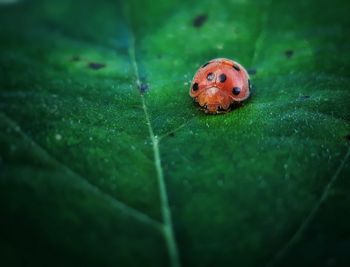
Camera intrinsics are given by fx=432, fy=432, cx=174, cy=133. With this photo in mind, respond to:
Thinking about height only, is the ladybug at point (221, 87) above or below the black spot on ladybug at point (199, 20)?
below

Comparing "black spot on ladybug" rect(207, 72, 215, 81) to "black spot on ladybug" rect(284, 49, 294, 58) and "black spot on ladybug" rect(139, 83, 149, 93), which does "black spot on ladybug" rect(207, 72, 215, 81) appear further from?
"black spot on ladybug" rect(284, 49, 294, 58)

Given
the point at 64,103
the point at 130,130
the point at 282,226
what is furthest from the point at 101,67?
the point at 282,226

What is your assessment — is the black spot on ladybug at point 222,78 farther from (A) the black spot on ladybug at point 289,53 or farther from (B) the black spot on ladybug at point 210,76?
(A) the black spot on ladybug at point 289,53

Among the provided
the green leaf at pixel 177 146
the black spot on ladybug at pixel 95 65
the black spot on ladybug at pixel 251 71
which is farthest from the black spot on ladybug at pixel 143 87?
the black spot on ladybug at pixel 251 71

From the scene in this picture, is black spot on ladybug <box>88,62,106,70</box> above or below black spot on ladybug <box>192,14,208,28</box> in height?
below

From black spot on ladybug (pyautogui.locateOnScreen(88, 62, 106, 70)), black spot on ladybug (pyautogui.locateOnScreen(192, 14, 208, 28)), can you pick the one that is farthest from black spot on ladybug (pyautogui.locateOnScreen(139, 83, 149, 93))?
black spot on ladybug (pyautogui.locateOnScreen(192, 14, 208, 28))

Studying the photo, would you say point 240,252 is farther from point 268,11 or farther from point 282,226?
point 268,11

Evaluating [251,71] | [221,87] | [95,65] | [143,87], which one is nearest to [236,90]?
[221,87]
